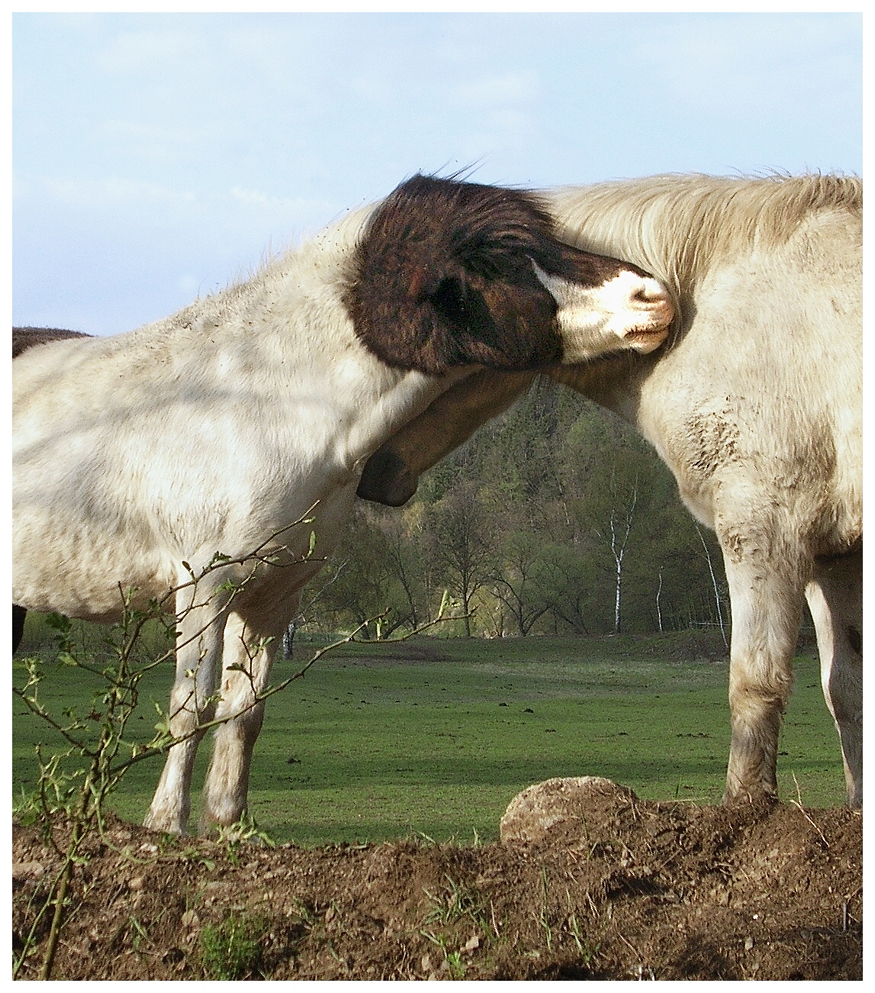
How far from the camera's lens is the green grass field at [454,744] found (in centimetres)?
675

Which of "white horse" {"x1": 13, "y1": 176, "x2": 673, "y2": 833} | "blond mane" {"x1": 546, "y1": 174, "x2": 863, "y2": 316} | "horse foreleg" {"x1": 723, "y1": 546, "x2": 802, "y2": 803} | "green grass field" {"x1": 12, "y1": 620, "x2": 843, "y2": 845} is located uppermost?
"blond mane" {"x1": 546, "y1": 174, "x2": 863, "y2": 316}

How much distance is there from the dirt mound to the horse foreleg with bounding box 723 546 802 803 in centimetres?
32

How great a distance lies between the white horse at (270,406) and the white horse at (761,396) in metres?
0.24

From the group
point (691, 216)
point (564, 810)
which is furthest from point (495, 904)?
point (691, 216)

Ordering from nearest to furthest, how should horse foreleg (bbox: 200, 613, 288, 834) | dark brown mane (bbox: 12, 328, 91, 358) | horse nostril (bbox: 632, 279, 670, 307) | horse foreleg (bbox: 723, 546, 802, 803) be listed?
horse foreleg (bbox: 723, 546, 802, 803) < horse nostril (bbox: 632, 279, 670, 307) < horse foreleg (bbox: 200, 613, 288, 834) < dark brown mane (bbox: 12, 328, 91, 358)

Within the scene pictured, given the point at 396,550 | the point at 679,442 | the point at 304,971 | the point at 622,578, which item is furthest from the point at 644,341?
the point at 622,578

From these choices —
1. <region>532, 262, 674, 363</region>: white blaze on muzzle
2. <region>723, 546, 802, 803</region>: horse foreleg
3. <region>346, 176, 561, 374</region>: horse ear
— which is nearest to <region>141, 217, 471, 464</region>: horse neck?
<region>346, 176, 561, 374</region>: horse ear

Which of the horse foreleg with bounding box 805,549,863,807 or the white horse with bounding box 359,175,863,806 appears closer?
the white horse with bounding box 359,175,863,806

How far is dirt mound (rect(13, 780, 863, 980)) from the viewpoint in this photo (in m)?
3.09

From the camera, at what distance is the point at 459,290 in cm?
496

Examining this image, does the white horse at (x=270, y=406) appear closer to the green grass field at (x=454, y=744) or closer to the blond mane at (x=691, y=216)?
the blond mane at (x=691, y=216)

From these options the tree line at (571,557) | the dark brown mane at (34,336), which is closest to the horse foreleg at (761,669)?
the dark brown mane at (34,336)

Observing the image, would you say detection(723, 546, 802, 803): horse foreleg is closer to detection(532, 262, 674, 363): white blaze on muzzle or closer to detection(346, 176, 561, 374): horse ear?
detection(532, 262, 674, 363): white blaze on muzzle

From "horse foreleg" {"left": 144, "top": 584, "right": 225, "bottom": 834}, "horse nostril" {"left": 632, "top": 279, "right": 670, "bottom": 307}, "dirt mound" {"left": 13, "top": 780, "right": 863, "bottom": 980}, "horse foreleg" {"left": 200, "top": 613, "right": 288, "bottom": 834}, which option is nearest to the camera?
"dirt mound" {"left": 13, "top": 780, "right": 863, "bottom": 980}
